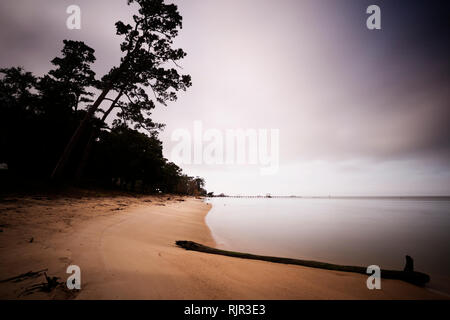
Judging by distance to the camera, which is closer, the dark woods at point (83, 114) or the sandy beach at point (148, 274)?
the sandy beach at point (148, 274)

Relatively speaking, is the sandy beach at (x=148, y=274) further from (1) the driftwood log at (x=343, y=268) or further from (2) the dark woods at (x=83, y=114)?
(2) the dark woods at (x=83, y=114)

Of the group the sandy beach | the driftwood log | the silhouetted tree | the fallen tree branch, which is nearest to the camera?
the fallen tree branch

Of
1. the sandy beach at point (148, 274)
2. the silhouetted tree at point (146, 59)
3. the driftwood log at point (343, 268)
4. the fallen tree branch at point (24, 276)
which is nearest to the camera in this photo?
the fallen tree branch at point (24, 276)

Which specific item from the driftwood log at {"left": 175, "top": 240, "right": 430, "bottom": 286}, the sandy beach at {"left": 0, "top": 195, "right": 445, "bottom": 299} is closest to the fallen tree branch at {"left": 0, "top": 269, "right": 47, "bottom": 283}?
the sandy beach at {"left": 0, "top": 195, "right": 445, "bottom": 299}

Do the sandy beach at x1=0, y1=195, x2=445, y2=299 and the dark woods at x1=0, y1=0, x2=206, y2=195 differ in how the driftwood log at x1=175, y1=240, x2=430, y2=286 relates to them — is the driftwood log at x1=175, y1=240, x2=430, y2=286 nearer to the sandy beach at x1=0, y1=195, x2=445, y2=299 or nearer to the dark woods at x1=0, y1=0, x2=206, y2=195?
the sandy beach at x1=0, y1=195, x2=445, y2=299

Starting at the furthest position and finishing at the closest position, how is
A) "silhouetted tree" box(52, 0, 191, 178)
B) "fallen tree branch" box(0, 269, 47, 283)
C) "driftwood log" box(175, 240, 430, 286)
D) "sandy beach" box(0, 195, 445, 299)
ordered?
"silhouetted tree" box(52, 0, 191, 178)
"driftwood log" box(175, 240, 430, 286)
"sandy beach" box(0, 195, 445, 299)
"fallen tree branch" box(0, 269, 47, 283)

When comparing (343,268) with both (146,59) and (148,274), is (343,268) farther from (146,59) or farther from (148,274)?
(146,59)

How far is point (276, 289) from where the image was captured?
2.69 metres

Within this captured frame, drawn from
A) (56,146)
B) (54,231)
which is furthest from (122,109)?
(56,146)

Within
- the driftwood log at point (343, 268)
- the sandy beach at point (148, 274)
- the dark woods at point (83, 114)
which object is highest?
the dark woods at point (83, 114)

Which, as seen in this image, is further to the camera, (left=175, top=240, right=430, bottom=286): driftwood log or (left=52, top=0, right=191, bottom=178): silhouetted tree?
(left=52, top=0, right=191, bottom=178): silhouetted tree

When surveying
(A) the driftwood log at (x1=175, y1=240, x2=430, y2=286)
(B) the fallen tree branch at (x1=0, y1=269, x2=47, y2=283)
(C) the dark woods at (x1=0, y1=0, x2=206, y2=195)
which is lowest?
(A) the driftwood log at (x1=175, y1=240, x2=430, y2=286)

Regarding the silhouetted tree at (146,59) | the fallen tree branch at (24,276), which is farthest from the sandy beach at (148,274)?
the silhouetted tree at (146,59)
